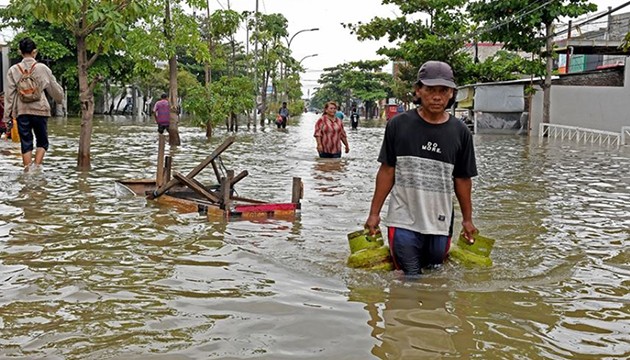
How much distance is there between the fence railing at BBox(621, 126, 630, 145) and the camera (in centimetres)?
2306

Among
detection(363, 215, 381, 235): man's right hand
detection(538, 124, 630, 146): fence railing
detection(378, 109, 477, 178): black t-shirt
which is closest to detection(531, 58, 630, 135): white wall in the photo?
detection(538, 124, 630, 146): fence railing

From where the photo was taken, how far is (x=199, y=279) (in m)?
4.98

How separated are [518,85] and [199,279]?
33278 millimetres

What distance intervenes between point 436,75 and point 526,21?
27442 millimetres

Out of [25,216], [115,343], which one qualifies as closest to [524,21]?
[25,216]

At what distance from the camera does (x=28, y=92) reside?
9742 mm

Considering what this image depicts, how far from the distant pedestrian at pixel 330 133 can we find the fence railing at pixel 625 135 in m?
12.4

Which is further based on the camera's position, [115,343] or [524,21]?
[524,21]

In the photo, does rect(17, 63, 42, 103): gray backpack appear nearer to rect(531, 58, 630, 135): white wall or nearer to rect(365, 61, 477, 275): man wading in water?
rect(365, 61, 477, 275): man wading in water

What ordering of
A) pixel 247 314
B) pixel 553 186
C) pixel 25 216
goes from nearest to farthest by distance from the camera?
pixel 247 314
pixel 25 216
pixel 553 186

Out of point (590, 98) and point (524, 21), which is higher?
point (524, 21)

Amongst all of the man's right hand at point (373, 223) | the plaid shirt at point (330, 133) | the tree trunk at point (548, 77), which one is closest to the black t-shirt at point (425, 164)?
the man's right hand at point (373, 223)

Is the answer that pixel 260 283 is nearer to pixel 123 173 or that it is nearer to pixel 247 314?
pixel 247 314

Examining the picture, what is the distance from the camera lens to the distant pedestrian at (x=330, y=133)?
1431 cm
